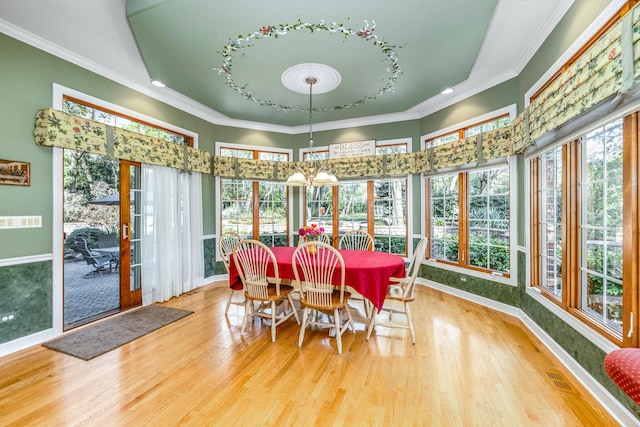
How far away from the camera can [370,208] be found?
17.0 ft

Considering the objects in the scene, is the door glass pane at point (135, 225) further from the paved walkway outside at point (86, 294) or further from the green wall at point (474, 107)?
the green wall at point (474, 107)

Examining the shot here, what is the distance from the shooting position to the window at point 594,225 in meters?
1.71

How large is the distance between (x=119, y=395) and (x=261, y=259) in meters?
1.43

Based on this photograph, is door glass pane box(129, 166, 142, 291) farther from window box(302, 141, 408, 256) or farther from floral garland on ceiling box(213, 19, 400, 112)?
window box(302, 141, 408, 256)

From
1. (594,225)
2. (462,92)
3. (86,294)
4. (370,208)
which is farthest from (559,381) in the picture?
(86,294)

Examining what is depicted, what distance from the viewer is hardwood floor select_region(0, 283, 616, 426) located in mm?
1773

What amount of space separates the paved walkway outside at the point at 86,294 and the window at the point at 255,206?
75.0 inches

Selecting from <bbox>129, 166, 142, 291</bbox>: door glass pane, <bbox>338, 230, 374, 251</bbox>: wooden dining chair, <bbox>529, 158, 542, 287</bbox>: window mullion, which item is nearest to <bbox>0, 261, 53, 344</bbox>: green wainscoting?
<bbox>129, 166, 142, 291</bbox>: door glass pane

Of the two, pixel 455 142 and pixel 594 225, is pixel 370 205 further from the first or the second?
pixel 594 225

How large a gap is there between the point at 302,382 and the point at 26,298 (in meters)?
2.81

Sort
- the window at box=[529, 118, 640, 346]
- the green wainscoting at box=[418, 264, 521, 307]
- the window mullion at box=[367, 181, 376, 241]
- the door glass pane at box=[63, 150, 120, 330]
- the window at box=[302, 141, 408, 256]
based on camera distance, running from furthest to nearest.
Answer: the window mullion at box=[367, 181, 376, 241] → the window at box=[302, 141, 408, 256] → the green wainscoting at box=[418, 264, 521, 307] → the door glass pane at box=[63, 150, 120, 330] → the window at box=[529, 118, 640, 346]

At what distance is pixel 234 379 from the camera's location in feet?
7.13

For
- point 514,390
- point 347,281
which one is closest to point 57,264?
point 347,281

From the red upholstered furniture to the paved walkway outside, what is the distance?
4484mm
